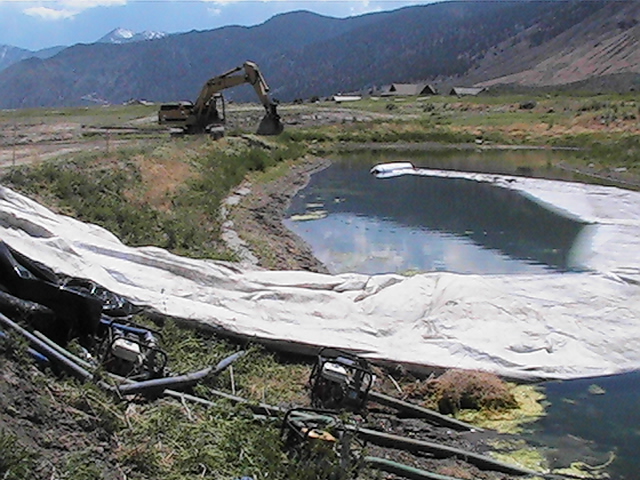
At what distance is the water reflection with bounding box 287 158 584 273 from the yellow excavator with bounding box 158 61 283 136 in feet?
13.9

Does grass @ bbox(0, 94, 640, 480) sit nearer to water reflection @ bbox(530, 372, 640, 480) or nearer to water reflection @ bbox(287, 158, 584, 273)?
water reflection @ bbox(530, 372, 640, 480)

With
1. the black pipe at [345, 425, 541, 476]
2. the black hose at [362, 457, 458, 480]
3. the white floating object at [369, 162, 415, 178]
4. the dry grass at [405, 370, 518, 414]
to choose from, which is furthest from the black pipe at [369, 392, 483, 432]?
the white floating object at [369, 162, 415, 178]

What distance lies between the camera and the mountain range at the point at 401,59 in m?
85.6

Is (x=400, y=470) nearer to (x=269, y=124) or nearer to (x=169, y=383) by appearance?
(x=169, y=383)

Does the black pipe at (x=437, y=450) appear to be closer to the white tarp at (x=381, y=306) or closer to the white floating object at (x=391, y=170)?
the white tarp at (x=381, y=306)

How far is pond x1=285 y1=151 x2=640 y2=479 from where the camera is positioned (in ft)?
19.2

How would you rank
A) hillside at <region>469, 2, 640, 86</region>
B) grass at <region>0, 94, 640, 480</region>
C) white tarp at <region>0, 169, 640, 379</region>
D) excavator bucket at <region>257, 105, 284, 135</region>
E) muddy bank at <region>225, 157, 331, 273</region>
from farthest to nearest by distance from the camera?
hillside at <region>469, 2, 640, 86</region> → excavator bucket at <region>257, 105, 284, 135</region> → muddy bank at <region>225, 157, 331, 273</region> → white tarp at <region>0, 169, 640, 379</region> → grass at <region>0, 94, 640, 480</region>

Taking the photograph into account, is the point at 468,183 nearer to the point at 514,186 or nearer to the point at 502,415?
the point at 514,186

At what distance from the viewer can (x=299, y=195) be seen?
1933 centimetres

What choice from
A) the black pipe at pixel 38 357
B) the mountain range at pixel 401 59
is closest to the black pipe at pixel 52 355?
the black pipe at pixel 38 357

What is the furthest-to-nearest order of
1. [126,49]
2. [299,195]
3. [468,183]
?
1. [126,49]
2. [468,183]
3. [299,195]

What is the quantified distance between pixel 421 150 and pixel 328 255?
17.7 m

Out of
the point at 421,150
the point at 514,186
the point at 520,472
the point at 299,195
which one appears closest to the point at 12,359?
the point at 520,472

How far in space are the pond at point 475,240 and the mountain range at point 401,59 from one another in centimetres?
4870
